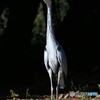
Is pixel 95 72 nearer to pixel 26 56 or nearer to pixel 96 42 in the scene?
pixel 96 42

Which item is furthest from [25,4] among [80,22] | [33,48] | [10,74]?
[10,74]

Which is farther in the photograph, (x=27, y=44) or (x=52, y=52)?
(x=27, y=44)

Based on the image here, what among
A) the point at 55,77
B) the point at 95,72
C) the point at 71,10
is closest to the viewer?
the point at 55,77

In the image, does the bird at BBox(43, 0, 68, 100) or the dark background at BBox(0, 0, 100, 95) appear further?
the dark background at BBox(0, 0, 100, 95)

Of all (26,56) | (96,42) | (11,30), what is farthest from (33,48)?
(96,42)

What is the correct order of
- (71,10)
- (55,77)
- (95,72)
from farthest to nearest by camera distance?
(95,72)
(71,10)
(55,77)

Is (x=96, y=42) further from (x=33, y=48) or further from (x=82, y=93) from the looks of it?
(x=82, y=93)

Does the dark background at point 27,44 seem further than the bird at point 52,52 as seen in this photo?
Yes

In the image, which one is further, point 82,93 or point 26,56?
point 26,56

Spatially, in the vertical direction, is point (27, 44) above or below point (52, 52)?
above

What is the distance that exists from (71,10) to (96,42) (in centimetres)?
209

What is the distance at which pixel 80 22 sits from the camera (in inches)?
332

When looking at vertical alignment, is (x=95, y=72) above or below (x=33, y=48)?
below

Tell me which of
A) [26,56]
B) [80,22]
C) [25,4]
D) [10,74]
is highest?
[25,4]
